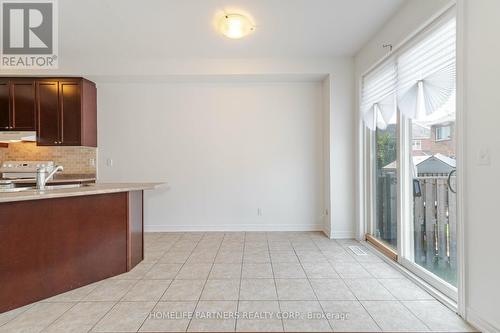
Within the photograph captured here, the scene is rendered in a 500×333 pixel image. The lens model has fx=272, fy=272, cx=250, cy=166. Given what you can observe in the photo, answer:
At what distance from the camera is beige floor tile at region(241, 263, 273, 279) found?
2.77 metres

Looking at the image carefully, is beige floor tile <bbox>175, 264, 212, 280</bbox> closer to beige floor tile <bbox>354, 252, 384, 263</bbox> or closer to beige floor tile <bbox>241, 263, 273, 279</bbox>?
beige floor tile <bbox>241, 263, 273, 279</bbox>

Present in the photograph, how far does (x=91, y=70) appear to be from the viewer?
164 inches

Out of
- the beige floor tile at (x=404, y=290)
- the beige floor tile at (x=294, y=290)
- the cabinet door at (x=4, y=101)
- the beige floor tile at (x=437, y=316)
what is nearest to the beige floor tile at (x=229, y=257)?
the beige floor tile at (x=294, y=290)

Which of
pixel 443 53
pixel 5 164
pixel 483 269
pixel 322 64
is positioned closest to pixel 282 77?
pixel 322 64

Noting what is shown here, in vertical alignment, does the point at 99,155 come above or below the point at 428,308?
above

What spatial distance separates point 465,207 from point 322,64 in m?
2.92

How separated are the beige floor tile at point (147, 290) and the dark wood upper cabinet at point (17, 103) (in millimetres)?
3288

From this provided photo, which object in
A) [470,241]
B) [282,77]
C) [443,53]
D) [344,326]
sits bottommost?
[344,326]

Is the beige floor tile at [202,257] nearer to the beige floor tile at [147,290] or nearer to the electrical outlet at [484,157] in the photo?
the beige floor tile at [147,290]

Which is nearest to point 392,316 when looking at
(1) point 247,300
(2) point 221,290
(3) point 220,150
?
(1) point 247,300

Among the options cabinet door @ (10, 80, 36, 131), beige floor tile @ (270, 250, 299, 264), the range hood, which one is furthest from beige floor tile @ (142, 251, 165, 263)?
cabinet door @ (10, 80, 36, 131)

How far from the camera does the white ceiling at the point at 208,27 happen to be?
2820 mm

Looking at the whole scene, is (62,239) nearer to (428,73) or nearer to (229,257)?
(229,257)

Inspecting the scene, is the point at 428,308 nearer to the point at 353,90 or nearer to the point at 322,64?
the point at 353,90
